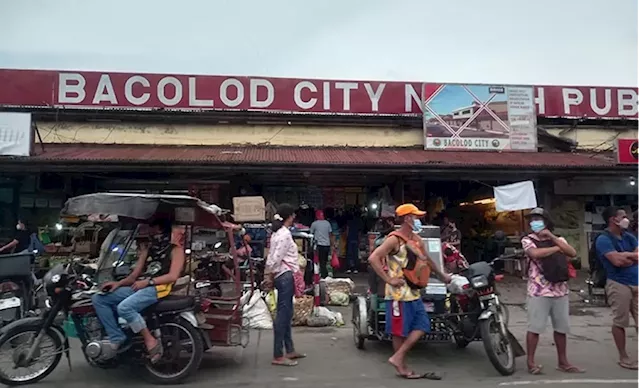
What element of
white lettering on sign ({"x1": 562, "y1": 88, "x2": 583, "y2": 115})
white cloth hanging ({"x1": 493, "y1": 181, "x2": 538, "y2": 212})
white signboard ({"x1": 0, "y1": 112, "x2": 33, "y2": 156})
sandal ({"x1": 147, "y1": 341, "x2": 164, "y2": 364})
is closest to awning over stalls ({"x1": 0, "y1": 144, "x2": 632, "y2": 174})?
white signboard ({"x1": 0, "y1": 112, "x2": 33, "y2": 156})

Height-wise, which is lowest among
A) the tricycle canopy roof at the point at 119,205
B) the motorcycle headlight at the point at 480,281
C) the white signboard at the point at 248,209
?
the motorcycle headlight at the point at 480,281

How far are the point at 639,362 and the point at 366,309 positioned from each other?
10.5 ft

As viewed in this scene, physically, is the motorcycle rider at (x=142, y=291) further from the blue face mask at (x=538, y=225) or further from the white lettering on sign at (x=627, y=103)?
the white lettering on sign at (x=627, y=103)

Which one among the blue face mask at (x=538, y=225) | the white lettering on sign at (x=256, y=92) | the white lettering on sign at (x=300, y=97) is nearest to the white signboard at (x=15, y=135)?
the white lettering on sign at (x=256, y=92)

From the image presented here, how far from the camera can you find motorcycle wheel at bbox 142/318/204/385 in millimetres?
5578

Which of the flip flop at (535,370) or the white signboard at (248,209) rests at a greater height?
the white signboard at (248,209)

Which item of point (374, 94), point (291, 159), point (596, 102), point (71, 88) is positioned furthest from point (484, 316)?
point (596, 102)

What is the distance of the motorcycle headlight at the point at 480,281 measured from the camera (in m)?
6.11

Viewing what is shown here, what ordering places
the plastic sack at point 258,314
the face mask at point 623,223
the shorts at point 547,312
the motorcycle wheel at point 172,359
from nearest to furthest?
the motorcycle wheel at point 172,359 → the shorts at point 547,312 → the face mask at point 623,223 → the plastic sack at point 258,314

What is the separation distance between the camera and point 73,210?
5.52m

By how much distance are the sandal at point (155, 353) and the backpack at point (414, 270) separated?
2619 millimetres

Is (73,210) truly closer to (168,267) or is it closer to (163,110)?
(168,267)

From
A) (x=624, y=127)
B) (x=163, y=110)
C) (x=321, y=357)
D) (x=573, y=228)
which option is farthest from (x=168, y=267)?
(x=624, y=127)

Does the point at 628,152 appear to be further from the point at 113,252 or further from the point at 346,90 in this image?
the point at 113,252
